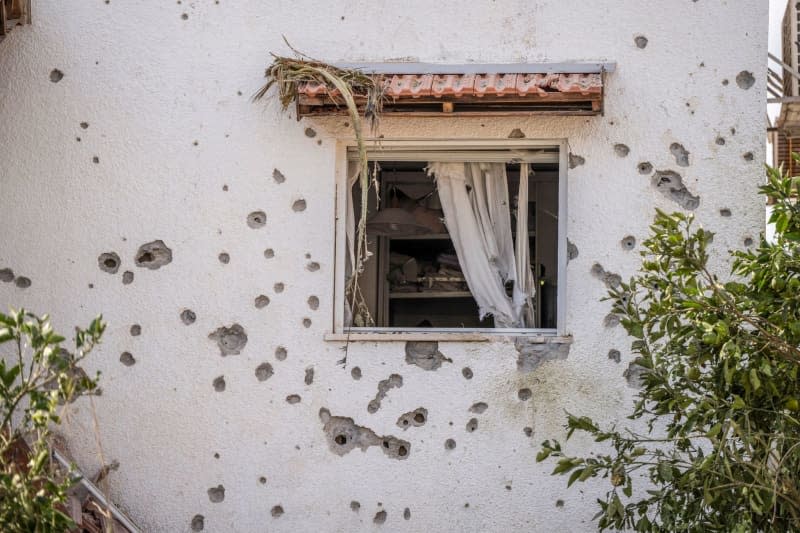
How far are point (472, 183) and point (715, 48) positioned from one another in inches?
67.3

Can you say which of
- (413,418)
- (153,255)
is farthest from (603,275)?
(153,255)

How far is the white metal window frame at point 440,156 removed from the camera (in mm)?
6507

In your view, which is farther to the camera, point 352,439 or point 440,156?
point 440,156

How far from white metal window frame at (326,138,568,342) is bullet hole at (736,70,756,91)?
1109 mm

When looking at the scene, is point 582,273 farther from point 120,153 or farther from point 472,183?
point 120,153

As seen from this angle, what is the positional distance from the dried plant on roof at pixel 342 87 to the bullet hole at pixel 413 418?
0.77 metres

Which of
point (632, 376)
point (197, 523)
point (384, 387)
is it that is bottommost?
point (197, 523)

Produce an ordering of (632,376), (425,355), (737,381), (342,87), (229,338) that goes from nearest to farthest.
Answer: (737,381) < (342,87) < (632,376) < (425,355) < (229,338)

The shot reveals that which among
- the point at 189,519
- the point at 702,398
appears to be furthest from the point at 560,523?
the point at 189,519

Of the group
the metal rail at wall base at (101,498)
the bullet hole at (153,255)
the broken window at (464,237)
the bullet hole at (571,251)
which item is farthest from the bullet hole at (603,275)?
the metal rail at wall base at (101,498)

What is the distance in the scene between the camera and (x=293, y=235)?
659 centimetres

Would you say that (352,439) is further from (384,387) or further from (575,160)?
(575,160)

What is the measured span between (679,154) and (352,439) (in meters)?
2.65

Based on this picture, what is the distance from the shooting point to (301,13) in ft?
22.0
